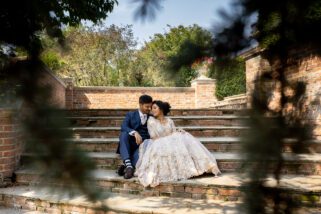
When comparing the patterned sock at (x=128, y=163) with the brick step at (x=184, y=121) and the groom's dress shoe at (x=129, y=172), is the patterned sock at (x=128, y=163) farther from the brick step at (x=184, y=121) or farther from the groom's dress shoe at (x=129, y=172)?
the brick step at (x=184, y=121)

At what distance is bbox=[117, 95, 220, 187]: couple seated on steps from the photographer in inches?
149

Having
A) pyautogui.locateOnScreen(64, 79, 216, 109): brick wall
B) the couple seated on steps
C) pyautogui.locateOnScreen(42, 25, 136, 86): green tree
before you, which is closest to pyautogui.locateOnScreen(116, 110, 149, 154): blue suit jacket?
the couple seated on steps

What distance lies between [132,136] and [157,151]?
49 centimetres

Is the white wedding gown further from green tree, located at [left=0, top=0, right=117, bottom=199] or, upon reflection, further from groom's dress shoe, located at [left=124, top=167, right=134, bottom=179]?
green tree, located at [left=0, top=0, right=117, bottom=199]

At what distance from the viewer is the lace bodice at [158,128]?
13.7 feet

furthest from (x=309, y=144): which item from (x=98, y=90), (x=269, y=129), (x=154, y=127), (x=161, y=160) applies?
(x=98, y=90)

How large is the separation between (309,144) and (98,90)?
407 inches

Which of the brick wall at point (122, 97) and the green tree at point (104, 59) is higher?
the green tree at point (104, 59)

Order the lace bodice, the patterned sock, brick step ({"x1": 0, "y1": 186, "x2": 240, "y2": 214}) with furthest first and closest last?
the lace bodice → the patterned sock → brick step ({"x1": 0, "y1": 186, "x2": 240, "y2": 214})

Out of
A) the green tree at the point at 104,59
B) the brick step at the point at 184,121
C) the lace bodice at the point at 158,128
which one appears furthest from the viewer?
the green tree at the point at 104,59

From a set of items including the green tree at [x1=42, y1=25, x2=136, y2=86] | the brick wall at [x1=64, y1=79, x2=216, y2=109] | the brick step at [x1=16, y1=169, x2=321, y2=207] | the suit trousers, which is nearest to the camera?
the brick step at [x1=16, y1=169, x2=321, y2=207]

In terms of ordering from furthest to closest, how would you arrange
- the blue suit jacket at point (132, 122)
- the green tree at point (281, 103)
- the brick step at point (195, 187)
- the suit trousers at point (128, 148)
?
the blue suit jacket at point (132, 122)
the suit trousers at point (128, 148)
the brick step at point (195, 187)
the green tree at point (281, 103)

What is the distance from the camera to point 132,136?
4289mm

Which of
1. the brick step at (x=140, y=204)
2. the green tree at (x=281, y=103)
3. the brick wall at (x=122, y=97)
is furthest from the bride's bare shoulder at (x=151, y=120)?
the brick wall at (x=122, y=97)
